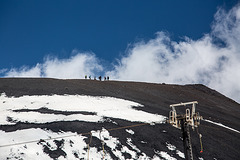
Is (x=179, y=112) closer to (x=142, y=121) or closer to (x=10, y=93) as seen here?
(x=142, y=121)

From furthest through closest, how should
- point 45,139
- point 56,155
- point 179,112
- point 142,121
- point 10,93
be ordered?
point 179,112 → point 10,93 → point 142,121 → point 45,139 → point 56,155

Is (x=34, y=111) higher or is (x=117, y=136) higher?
(x=34, y=111)

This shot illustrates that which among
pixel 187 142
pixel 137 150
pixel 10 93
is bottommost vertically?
pixel 137 150

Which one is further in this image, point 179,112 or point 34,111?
point 179,112

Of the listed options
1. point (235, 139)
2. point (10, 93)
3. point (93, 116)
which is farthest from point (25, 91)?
point (235, 139)

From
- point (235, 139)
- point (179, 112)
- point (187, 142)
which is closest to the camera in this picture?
point (187, 142)

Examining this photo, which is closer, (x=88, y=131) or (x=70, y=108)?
(x=88, y=131)

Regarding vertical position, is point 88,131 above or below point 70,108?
below

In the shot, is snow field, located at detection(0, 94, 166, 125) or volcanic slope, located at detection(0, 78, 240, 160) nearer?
volcanic slope, located at detection(0, 78, 240, 160)

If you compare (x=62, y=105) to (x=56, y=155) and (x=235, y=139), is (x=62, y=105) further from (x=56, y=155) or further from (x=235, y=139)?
(x=235, y=139)

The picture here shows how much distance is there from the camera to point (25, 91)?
30.5 meters

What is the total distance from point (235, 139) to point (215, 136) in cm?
309

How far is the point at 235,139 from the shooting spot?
26.8 m

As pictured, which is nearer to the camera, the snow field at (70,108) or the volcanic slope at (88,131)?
the volcanic slope at (88,131)
